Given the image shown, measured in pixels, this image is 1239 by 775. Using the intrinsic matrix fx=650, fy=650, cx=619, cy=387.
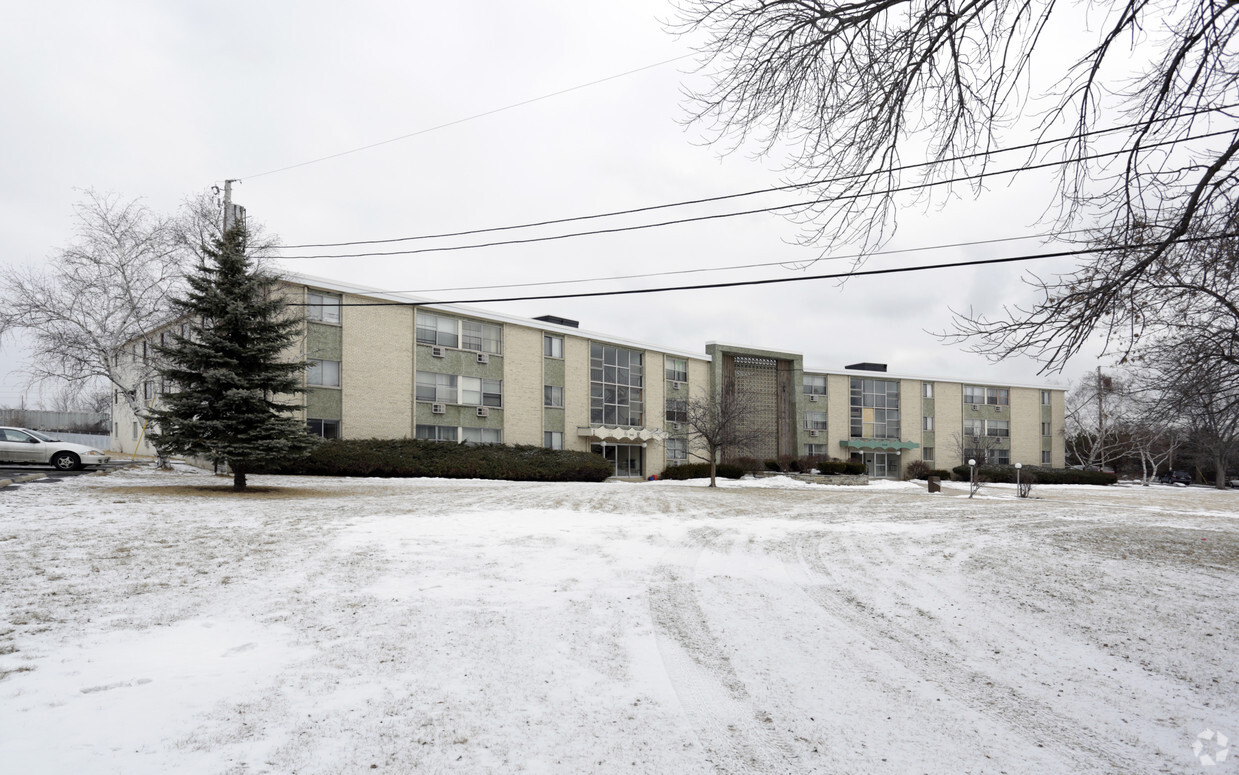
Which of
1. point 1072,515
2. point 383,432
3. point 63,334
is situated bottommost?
point 1072,515

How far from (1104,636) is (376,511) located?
11.7 m

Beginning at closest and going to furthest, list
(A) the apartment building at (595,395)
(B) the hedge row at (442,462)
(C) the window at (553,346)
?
(B) the hedge row at (442,462), (A) the apartment building at (595,395), (C) the window at (553,346)

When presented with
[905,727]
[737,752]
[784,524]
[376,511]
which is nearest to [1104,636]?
[905,727]

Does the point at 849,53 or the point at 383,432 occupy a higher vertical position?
the point at 849,53

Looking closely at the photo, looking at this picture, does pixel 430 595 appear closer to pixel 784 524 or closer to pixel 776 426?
pixel 784 524

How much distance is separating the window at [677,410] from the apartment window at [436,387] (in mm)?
11874

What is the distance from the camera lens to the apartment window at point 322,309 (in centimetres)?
2584

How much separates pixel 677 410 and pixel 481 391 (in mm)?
12239

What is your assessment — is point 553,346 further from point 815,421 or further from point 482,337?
point 815,421

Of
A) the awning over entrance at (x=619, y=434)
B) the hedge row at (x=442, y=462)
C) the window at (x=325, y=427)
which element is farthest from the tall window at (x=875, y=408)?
the window at (x=325, y=427)

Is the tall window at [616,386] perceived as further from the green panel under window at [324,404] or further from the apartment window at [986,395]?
the apartment window at [986,395]

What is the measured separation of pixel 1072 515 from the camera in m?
17.6

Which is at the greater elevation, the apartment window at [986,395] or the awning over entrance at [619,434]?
the apartment window at [986,395]

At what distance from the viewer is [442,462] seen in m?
26.1
